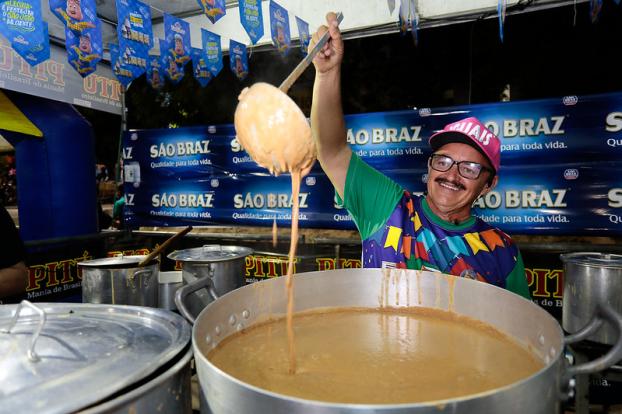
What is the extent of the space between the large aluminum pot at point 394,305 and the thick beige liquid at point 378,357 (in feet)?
0.14

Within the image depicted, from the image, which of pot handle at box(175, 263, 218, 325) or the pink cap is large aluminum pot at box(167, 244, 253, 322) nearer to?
pot handle at box(175, 263, 218, 325)

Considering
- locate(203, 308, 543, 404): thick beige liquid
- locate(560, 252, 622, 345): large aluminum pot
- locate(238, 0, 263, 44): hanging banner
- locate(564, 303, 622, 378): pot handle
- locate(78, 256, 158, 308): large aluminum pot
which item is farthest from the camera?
locate(238, 0, 263, 44): hanging banner

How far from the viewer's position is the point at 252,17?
161 inches

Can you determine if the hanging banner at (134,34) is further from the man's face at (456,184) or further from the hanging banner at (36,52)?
the man's face at (456,184)

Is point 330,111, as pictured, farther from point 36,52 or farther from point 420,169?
point 36,52

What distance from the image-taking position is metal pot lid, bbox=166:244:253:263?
242 cm

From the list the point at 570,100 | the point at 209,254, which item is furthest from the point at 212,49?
the point at 570,100

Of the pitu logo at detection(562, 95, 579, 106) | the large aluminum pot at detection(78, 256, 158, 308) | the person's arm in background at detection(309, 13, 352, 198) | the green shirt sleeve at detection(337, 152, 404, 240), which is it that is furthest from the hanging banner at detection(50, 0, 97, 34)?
the pitu logo at detection(562, 95, 579, 106)

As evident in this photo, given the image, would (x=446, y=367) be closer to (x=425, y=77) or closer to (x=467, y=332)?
(x=467, y=332)

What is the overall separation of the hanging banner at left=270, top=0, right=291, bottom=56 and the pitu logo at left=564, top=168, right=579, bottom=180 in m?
3.01

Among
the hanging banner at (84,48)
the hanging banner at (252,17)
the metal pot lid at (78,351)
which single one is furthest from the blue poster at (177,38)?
the metal pot lid at (78,351)

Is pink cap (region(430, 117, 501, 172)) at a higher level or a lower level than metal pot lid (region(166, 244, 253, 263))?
higher

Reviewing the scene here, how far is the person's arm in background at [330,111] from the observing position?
1706 mm

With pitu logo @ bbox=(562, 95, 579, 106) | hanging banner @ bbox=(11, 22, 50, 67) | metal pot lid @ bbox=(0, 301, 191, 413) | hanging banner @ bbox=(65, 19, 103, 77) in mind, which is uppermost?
hanging banner @ bbox=(65, 19, 103, 77)
